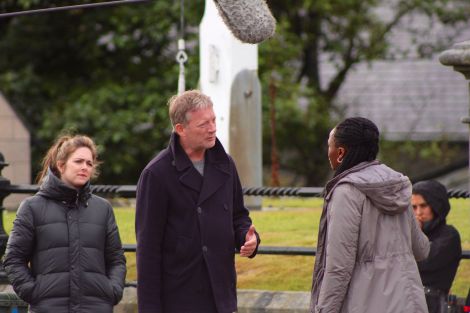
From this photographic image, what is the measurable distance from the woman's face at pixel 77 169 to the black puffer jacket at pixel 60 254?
52 millimetres

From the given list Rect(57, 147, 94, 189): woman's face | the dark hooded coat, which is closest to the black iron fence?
the dark hooded coat

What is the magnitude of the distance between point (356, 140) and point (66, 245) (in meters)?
1.54

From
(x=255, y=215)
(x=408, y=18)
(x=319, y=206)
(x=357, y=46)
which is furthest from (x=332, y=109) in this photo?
(x=255, y=215)

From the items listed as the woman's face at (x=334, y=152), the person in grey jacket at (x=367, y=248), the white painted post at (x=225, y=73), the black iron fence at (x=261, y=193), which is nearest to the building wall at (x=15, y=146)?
the white painted post at (x=225, y=73)

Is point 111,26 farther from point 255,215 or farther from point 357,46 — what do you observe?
point 255,215

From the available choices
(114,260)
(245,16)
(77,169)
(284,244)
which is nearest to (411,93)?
(284,244)

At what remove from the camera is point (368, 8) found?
21.6m

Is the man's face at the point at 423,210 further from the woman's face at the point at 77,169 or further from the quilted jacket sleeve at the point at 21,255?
the quilted jacket sleeve at the point at 21,255

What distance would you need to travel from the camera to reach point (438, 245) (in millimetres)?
7539

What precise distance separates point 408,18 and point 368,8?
2.30 m

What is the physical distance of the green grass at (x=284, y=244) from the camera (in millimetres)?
9023

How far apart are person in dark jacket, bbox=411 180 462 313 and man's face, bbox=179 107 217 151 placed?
187 cm

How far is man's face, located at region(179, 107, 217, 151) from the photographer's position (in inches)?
241

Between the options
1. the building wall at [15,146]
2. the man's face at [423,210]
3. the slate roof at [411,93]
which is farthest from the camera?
the slate roof at [411,93]
